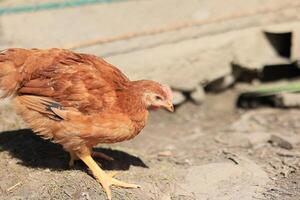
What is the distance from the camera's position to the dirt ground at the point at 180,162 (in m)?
4.12

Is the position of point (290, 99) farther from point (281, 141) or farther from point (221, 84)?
point (281, 141)

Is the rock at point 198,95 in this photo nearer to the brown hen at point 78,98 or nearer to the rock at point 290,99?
the rock at point 290,99

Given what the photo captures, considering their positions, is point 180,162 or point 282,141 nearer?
point 180,162

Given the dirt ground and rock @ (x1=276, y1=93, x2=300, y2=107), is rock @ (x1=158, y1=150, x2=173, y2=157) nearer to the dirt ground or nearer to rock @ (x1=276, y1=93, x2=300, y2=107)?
the dirt ground

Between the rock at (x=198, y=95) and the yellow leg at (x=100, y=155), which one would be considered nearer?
the yellow leg at (x=100, y=155)

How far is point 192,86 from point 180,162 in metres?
1.40

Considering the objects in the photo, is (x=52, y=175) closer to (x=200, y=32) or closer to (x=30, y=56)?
(x=30, y=56)

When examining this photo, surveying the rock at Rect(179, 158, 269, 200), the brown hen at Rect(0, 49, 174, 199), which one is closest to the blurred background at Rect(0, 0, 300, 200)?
the rock at Rect(179, 158, 269, 200)

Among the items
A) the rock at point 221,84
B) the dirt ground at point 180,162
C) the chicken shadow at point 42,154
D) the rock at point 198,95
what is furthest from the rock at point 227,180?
the rock at point 221,84

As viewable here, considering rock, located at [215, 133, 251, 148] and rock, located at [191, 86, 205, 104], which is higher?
rock, located at [191, 86, 205, 104]

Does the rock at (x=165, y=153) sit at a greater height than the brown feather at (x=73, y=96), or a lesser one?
lesser

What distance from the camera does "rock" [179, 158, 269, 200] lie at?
4203mm

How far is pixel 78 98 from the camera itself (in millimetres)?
4039

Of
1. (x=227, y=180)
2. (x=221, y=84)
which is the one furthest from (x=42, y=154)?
(x=221, y=84)
